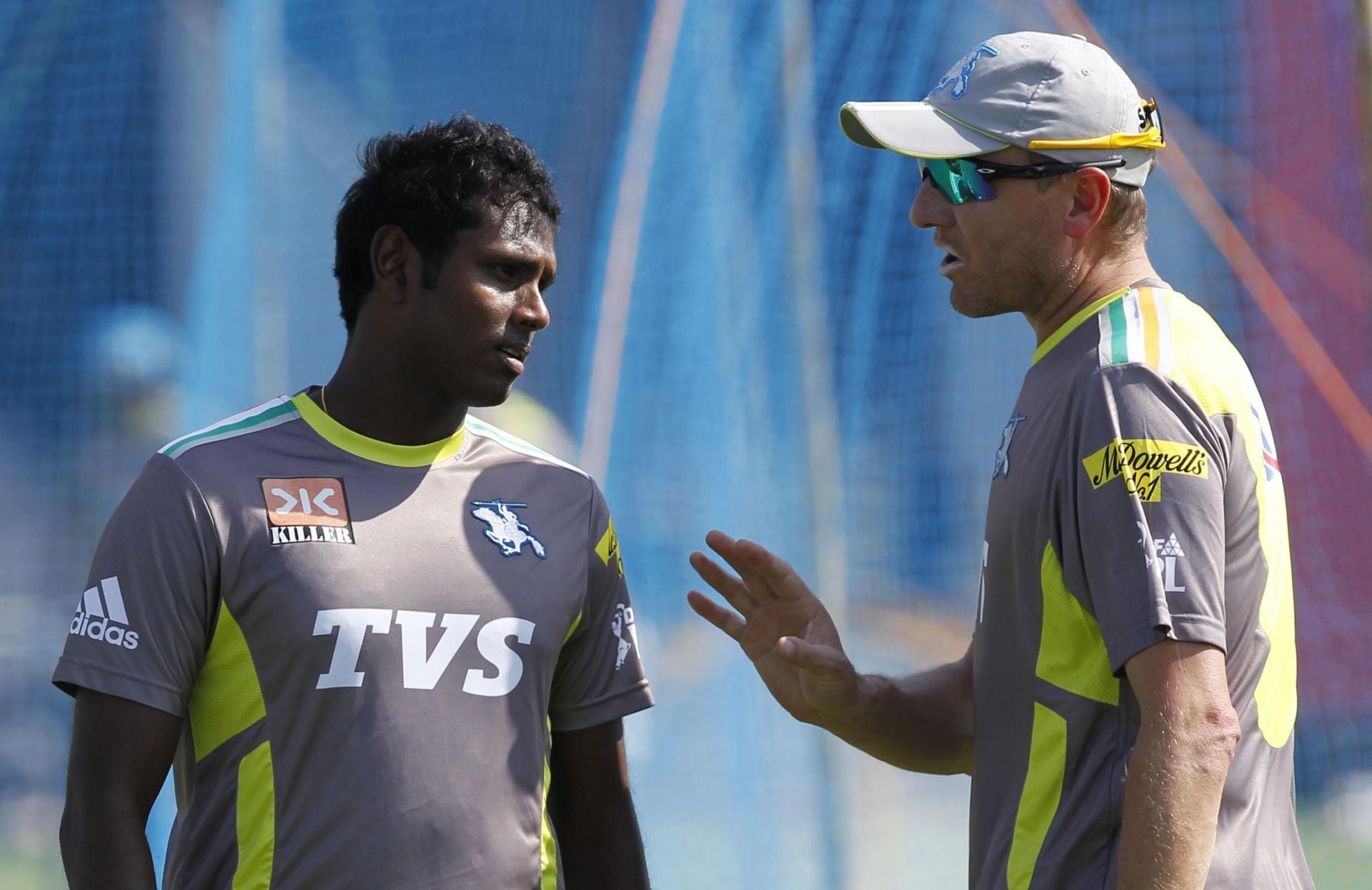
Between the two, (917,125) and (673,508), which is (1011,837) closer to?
(917,125)

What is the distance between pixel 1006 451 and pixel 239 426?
1105 millimetres

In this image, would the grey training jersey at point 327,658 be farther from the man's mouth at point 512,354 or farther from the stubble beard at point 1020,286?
the stubble beard at point 1020,286

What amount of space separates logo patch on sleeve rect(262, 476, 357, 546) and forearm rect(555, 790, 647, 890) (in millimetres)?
577

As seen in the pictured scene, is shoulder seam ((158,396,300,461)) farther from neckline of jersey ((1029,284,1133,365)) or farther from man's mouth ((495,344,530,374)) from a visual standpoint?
neckline of jersey ((1029,284,1133,365))

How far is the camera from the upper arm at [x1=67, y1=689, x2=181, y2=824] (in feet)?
5.63

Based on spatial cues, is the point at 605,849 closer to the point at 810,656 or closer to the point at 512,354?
the point at 810,656

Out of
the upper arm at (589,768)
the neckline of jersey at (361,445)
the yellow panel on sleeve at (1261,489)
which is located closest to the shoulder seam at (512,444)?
the neckline of jersey at (361,445)

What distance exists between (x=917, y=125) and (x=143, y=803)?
1.45m

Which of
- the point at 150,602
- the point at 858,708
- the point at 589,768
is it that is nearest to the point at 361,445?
the point at 150,602

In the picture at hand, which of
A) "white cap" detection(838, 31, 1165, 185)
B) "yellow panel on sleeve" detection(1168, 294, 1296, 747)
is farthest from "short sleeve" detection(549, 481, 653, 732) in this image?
"yellow panel on sleeve" detection(1168, 294, 1296, 747)

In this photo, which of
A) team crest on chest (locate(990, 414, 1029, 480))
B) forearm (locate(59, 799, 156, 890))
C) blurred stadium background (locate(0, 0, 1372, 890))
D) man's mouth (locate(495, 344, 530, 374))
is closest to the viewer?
forearm (locate(59, 799, 156, 890))

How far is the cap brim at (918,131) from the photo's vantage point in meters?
2.04

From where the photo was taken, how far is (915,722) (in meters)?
2.26

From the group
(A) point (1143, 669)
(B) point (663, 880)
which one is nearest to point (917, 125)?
(A) point (1143, 669)
